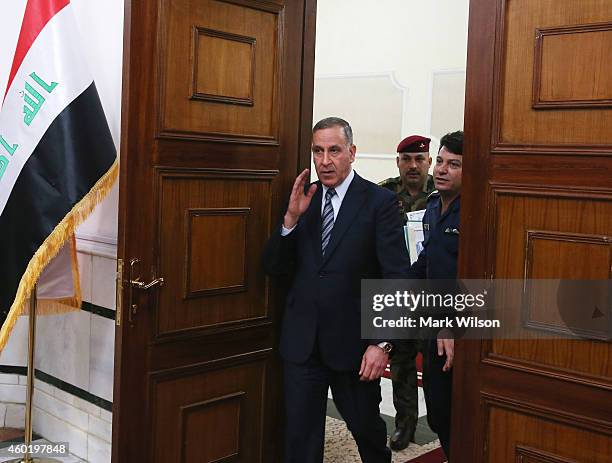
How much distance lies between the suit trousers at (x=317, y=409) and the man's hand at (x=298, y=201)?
53cm

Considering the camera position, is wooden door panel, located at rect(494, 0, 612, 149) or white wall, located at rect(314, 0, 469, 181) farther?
white wall, located at rect(314, 0, 469, 181)

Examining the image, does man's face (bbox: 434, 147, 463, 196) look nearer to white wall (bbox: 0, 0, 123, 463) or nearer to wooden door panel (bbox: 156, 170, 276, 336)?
wooden door panel (bbox: 156, 170, 276, 336)

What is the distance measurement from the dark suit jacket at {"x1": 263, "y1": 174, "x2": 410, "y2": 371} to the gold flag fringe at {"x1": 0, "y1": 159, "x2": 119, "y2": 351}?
67 cm

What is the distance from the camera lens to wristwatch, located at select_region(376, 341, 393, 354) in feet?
9.22

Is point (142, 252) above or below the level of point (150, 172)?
below

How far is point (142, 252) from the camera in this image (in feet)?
8.65

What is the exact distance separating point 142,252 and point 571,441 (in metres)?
1.47

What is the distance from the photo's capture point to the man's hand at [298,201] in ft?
9.39

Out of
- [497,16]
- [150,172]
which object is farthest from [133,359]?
[497,16]

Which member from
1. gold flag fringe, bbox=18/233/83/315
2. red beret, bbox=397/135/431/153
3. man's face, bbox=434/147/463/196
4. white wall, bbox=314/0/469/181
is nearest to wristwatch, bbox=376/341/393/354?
man's face, bbox=434/147/463/196

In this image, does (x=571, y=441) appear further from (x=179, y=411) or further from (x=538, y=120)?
(x=179, y=411)

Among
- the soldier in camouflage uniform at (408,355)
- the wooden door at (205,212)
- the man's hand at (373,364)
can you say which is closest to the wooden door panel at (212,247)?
the wooden door at (205,212)

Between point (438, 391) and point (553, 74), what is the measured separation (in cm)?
143

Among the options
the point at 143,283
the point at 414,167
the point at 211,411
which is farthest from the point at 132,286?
the point at 414,167
